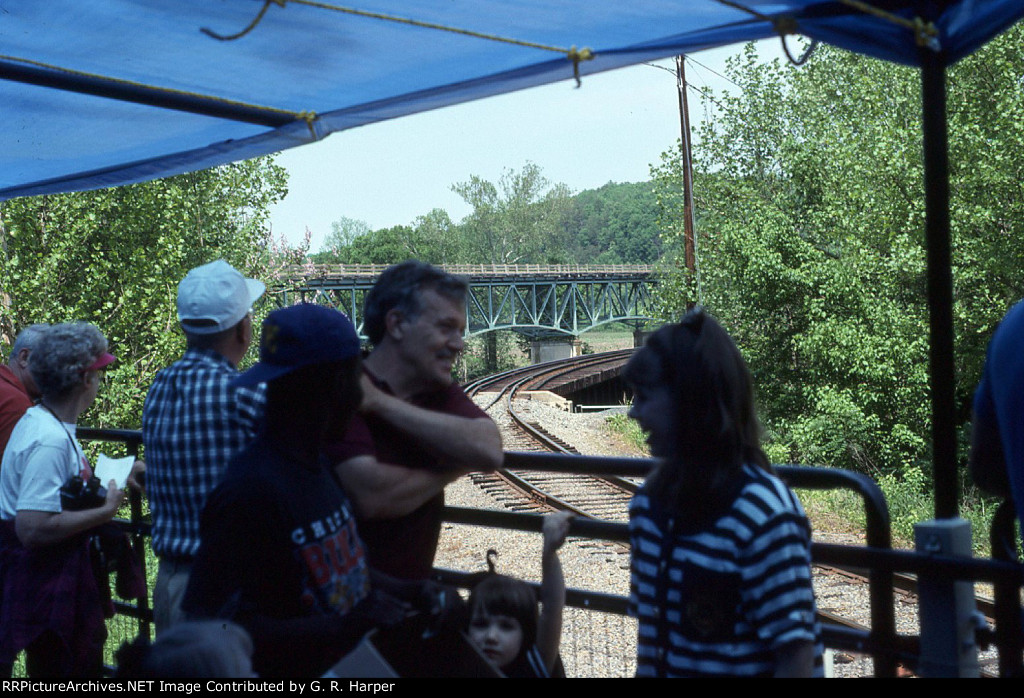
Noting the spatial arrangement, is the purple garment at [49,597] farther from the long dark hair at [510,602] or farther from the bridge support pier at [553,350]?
the bridge support pier at [553,350]

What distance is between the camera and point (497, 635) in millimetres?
2498

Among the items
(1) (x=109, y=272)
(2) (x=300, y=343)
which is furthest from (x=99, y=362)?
(1) (x=109, y=272)

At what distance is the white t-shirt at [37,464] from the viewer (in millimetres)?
3287

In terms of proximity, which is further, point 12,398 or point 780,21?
point 12,398

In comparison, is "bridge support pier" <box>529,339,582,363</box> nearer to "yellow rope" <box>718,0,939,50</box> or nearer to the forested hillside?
the forested hillside

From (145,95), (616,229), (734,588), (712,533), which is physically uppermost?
(616,229)

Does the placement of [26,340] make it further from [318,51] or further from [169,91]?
[318,51]

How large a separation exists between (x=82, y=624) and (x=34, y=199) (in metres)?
17.7

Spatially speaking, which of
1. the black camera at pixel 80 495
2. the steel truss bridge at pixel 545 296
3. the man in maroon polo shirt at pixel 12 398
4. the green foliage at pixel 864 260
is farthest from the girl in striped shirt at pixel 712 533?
the steel truss bridge at pixel 545 296

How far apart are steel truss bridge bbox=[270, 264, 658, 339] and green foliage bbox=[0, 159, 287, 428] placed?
37.0 m

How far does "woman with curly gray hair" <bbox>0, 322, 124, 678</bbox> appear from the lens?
330 cm

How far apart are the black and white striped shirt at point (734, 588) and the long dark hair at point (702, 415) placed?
0.13ft

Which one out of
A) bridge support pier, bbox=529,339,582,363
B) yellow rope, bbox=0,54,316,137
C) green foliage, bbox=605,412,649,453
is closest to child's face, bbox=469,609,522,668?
yellow rope, bbox=0,54,316,137

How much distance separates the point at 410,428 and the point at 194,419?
75 cm
